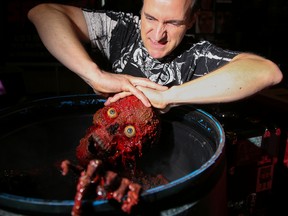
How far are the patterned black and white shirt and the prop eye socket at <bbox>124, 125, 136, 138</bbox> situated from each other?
0.57 meters

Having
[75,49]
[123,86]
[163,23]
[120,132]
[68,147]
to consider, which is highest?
[163,23]

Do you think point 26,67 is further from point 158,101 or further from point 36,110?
point 158,101

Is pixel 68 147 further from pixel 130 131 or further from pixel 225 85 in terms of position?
pixel 225 85

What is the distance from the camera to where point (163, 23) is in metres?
1.45

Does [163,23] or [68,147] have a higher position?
[163,23]

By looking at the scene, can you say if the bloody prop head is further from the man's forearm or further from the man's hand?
the man's forearm

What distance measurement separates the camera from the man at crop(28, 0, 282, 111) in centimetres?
126

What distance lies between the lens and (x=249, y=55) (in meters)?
1.45

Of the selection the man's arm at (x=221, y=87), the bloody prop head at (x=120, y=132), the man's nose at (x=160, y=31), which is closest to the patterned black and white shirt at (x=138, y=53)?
the man's nose at (x=160, y=31)

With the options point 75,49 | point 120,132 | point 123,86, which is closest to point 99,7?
point 75,49

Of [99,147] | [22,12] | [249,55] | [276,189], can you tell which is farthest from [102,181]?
[22,12]

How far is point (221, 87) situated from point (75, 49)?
73 centimetres

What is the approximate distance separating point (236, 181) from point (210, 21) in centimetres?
249

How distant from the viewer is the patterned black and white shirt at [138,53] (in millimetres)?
1733
